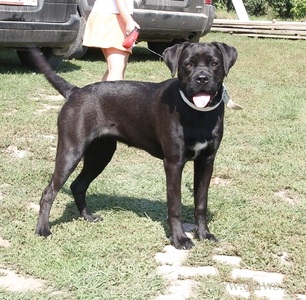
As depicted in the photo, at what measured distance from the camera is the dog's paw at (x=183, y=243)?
13.5 ft

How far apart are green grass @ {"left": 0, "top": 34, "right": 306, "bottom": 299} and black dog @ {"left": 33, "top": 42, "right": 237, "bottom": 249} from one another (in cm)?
21

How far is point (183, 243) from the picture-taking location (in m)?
4.14

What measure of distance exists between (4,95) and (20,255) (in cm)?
470

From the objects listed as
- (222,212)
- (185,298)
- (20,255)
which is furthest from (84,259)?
(222,212)

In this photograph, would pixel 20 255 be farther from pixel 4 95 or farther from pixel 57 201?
pixel 4 95

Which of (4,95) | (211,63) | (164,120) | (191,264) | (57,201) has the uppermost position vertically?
(211,63)

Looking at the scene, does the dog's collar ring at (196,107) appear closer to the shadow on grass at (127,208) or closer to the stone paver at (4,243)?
the shadow on grass at (127,208)

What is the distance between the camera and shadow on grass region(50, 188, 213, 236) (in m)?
4.71

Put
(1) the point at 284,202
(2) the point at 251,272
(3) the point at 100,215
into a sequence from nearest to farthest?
1. (2) the point at 251,272
2. (3) the point at 100,215
3. (1) the point at 284,202

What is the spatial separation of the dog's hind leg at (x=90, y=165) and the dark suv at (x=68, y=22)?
443cm

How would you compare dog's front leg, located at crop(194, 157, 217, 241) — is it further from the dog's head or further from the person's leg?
the person's leg

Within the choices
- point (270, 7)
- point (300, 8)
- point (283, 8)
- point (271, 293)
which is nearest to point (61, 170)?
point (271, 293)

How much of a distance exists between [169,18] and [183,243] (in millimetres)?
7623

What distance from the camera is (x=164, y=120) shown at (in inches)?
165
